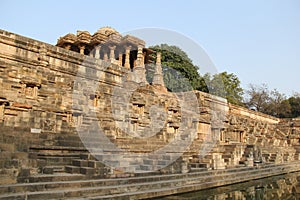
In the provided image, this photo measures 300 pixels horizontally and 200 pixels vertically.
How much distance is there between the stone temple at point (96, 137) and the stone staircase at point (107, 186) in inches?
0.9

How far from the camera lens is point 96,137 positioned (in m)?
11.5

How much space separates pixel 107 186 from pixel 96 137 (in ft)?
13.5

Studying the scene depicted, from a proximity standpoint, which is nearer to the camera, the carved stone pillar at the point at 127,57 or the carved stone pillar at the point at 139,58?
the carved stone pillar at the point at 139,58

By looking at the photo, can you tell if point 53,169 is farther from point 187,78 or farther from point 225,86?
point 225,86

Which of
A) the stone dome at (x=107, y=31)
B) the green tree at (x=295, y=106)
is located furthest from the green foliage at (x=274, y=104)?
Answer: the stone dome at (x=107, y=31)

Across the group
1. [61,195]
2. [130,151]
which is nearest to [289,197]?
[130,151]

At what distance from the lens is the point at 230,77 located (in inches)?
1902

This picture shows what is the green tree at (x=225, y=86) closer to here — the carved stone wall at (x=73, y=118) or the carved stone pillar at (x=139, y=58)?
the carved stone pillar at (x=139, y=58)

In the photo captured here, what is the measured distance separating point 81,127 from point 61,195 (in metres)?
6.49

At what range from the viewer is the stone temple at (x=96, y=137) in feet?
24.6

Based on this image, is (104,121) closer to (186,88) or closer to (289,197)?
(289,197)

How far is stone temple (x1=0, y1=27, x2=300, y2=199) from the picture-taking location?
24.6 ft

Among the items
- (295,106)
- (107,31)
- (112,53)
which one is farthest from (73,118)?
(295,106)

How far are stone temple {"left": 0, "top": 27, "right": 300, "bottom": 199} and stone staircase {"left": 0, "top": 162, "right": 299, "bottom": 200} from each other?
22 millimetres
